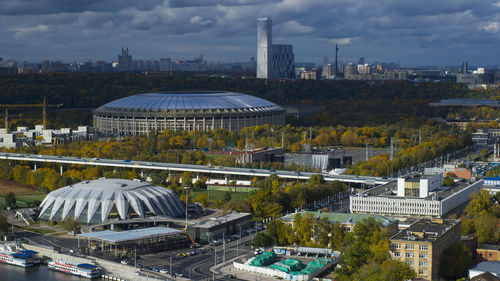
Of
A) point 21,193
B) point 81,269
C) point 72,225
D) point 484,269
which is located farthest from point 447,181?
point 21,193

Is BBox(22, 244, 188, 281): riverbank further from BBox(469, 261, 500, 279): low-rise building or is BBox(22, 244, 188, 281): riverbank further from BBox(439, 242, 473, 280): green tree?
BBox(469, 261, 500, 279): low-rise building

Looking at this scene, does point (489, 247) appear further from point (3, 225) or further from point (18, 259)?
point (3, 225)

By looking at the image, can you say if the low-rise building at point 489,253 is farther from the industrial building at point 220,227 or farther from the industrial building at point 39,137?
the industrial building at point 39,137

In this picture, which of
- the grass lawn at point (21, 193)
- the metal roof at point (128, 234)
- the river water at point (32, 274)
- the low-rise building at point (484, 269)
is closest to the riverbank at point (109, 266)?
Answer: the river water at point (32, 274)

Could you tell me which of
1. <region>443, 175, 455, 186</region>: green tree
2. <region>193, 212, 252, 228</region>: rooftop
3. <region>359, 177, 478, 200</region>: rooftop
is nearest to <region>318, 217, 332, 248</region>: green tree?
<region>193, 212, 252, 228</region>: rooftop

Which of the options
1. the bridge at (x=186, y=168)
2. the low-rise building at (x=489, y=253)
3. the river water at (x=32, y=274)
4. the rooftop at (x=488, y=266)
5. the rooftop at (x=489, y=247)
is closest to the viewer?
the rooftop at (x=488, y=266)

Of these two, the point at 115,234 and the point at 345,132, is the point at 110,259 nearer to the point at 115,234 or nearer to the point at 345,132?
the point at 115,234
